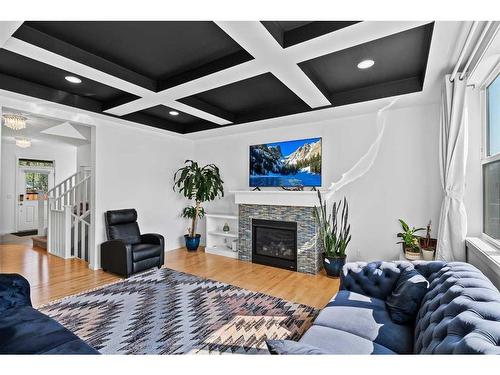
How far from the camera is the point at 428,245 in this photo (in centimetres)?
303

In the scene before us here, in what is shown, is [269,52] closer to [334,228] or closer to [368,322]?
[368,322]

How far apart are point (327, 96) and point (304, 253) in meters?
2.36

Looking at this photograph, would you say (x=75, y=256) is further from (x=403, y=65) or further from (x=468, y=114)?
(x=468, y=114)

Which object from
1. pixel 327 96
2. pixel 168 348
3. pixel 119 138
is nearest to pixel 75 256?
Result: pixel 119 138

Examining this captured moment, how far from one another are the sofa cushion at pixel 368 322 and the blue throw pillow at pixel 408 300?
0.16 feet

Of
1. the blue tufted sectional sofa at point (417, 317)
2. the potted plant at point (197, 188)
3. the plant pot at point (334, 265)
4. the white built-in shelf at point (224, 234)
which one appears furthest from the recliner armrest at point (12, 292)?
the plant pot at point (334, 265)

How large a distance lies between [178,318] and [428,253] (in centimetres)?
293

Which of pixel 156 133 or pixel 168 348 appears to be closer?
pixel 168 348

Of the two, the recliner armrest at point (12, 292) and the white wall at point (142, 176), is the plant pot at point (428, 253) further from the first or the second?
the white wall at point (142, 176)

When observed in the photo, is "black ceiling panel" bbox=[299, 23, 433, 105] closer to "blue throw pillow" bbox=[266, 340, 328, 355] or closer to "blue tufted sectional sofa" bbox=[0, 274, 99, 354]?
"blue throw pillow" bbox=[266, 340, 328, 355]

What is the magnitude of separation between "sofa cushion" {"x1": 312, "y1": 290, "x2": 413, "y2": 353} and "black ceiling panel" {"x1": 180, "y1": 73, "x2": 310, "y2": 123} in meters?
2.50

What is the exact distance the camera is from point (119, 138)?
4.27m

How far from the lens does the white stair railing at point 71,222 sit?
4.59 metres

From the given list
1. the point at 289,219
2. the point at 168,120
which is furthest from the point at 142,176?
the point at 289,219
